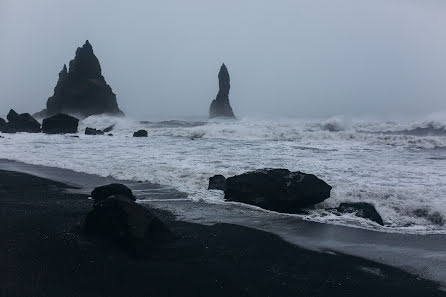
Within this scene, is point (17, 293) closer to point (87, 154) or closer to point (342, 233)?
point (342, 233)

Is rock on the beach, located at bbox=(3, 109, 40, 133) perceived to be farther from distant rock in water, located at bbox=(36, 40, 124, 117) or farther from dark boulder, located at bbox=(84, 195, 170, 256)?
dark boulder, located at bbox=(84, 195, 170, 256)

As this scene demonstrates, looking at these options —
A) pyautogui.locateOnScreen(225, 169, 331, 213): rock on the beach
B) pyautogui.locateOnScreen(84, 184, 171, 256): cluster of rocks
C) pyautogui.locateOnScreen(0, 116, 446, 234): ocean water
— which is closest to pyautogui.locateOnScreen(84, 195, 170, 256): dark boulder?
pyautogui.locateOnScreen(84, 184, 171, 256): cluster of rocks

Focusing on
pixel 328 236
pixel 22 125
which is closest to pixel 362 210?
pixel 328 236

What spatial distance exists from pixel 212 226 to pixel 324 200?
3.26 m

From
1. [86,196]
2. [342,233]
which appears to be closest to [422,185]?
[342,233]

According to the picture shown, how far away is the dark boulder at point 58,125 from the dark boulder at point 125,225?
36254mm

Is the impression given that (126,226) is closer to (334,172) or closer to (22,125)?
(334,172)

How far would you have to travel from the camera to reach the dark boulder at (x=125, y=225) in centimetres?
629

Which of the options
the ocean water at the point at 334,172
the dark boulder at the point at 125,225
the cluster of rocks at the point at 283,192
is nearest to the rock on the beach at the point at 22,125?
the ocean water at the point at 334,172

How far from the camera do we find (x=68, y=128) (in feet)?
136

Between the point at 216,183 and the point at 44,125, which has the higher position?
the point at 44,125

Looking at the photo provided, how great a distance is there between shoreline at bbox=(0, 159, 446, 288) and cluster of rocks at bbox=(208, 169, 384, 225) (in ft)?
1.20

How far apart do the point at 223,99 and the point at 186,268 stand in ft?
272

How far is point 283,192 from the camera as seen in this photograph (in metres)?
9.35
